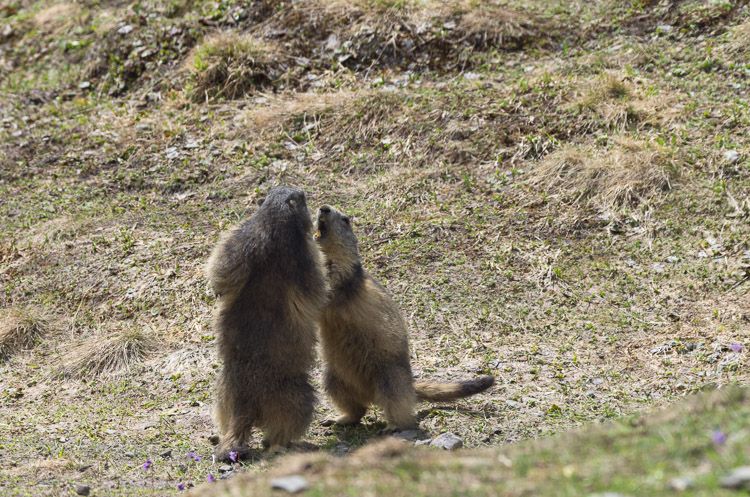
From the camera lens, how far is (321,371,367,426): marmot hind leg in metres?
6.34

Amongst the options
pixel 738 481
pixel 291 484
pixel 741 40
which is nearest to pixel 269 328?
pixel 291 484

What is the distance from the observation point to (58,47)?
14789 mm

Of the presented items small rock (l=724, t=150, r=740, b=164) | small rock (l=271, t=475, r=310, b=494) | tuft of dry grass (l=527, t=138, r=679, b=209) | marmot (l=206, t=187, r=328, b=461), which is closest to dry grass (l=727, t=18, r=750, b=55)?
small rock (l=724, t=150, r=740, b=164)

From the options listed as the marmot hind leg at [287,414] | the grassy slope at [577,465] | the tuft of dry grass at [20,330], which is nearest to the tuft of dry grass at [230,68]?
the tuft of dry grass at [20,330]

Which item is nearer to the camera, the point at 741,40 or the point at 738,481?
the point at 738,481

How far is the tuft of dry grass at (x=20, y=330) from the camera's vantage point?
835 centimetres

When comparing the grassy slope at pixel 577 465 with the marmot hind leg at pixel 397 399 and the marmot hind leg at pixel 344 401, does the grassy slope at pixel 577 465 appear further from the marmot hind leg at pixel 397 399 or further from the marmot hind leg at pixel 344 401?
the marmot hind leg at pixel 344 401

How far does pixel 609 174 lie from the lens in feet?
30.6

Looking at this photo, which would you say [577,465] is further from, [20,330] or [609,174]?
[20,330]

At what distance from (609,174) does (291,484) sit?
733 centimetres

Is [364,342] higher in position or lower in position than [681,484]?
lower

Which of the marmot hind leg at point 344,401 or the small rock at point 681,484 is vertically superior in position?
the small rock at point 681,484

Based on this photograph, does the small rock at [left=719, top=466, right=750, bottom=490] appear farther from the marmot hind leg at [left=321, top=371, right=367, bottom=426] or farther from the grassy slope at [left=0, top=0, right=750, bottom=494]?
the marmot hind leg at [left=321, top=371, right=367, bottom=426]

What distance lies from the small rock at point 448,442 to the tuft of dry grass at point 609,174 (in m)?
4.67
